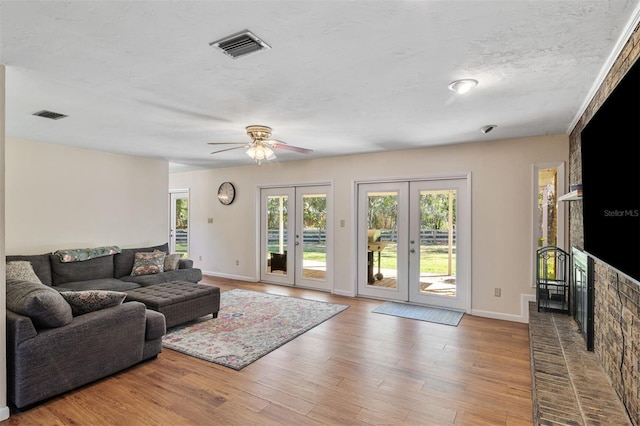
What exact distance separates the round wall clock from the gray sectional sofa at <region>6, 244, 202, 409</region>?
409 centimetres

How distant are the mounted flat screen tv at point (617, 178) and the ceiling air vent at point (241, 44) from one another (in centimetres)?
180

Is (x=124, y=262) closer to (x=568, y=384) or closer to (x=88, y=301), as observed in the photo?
Answer: (x=88, y=301)

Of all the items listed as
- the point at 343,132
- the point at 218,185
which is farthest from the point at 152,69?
the point at 218,185

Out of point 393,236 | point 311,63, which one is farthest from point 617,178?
point 393,236

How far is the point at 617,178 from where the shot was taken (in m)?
1.70

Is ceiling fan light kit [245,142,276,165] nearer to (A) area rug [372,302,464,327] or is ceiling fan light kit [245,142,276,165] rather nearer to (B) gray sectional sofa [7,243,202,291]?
(B) gray sectional sofa [7,243,202,291]

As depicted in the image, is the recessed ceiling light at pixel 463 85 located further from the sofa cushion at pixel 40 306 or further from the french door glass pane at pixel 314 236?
the french door glass pane at pixel 314 236

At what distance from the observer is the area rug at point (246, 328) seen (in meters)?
3.39

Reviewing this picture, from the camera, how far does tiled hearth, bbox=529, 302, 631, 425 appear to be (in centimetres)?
181

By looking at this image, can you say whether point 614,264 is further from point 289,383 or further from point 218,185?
point 218,185

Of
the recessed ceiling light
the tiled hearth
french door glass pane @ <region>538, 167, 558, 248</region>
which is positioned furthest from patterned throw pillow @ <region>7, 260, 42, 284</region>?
french door glass pane @ <region>538, 167, 558, 248</region>

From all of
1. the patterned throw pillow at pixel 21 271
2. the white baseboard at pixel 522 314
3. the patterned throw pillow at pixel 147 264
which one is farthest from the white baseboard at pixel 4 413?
the white baseboard at pixel 522 314

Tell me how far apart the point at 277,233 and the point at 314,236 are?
2.94 feet

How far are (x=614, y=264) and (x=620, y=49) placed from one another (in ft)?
4.17
